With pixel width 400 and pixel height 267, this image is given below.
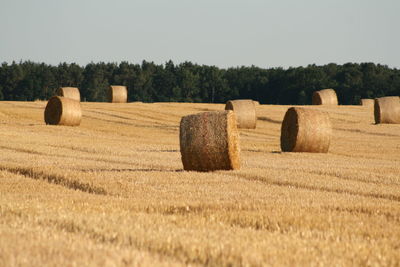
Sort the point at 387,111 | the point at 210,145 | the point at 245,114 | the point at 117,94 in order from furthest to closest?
the point at 117,94 < the point at 387,111 < the point at 245,114 < the point at 210,145

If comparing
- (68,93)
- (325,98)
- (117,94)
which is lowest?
(325,98)

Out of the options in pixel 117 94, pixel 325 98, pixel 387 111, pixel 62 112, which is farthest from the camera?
pixel 117 94

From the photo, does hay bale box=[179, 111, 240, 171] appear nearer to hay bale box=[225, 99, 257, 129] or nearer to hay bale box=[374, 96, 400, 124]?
hay bale box=[225, 99, 257, 129]

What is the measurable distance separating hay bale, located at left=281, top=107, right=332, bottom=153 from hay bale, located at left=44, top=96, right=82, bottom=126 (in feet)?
44.2

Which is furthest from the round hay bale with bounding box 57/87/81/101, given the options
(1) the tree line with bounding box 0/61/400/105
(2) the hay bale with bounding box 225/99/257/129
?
(1) the tree line with bounding box 0/61/400/105

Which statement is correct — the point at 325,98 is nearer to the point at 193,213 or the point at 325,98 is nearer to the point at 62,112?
the point at 62,112

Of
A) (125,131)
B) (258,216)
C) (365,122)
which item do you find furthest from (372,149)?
(258,216)

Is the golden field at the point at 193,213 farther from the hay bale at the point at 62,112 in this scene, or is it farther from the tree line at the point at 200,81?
the tree line at the point at 200,81

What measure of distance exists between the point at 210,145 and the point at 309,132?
8139 millimetres

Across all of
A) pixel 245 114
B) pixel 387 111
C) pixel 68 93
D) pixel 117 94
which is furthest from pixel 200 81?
pixel 245 114

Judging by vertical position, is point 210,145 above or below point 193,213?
above

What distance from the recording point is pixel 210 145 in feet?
47.6

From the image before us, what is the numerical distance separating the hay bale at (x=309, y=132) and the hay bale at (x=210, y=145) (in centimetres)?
742

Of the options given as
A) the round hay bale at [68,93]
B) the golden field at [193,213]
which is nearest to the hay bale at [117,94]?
the round hay bale at [68,93]
